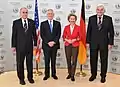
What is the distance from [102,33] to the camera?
516cm

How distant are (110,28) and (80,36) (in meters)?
0.59

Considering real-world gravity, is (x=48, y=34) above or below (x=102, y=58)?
above

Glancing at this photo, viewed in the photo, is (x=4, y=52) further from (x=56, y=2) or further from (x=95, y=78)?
(x=95, y=78)

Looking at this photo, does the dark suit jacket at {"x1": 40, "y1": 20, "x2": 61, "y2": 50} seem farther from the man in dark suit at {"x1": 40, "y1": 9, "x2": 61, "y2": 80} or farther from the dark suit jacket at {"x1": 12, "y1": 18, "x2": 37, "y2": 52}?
the dark suit jacket at {"x1": 12, "y1": 18, "x2": 37, "y2": 52}

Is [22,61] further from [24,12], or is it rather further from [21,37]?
[24,12]

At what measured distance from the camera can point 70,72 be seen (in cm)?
556

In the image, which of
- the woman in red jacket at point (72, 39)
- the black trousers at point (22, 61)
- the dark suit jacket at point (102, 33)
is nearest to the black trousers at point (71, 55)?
the woman in red jacket at point (72, 39)

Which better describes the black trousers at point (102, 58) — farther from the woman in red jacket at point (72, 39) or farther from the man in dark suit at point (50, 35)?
the man in dark suit at point (50, 35)

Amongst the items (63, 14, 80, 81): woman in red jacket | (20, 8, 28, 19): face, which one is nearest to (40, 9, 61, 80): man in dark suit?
(63, 14, 80, 81): woman in red jacket

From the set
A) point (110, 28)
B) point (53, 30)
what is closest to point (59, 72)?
point (53, 30)

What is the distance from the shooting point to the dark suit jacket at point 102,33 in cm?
516

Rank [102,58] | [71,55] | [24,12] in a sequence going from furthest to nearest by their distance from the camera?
[71,55] → [102,58] → [24,12]

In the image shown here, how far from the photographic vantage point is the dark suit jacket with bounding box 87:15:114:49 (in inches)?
203

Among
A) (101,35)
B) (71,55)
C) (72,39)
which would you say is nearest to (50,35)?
(72,39)
